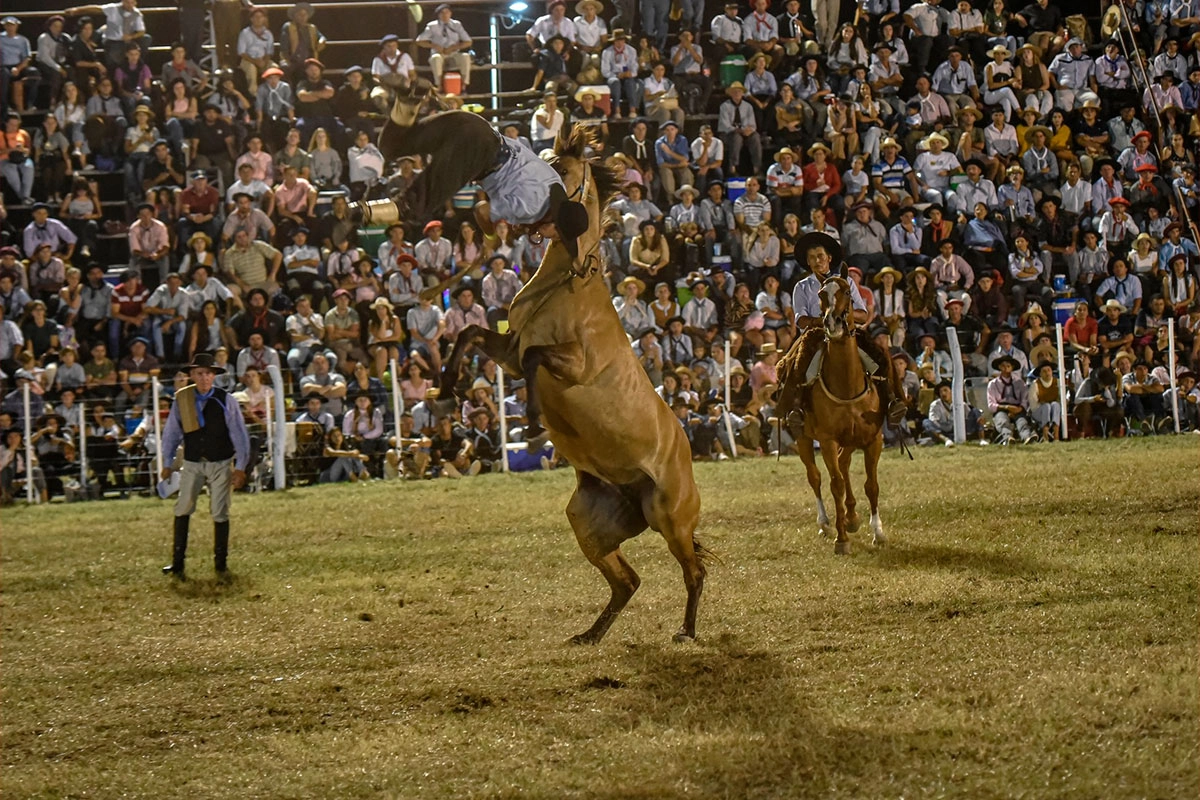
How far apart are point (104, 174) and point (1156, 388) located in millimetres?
13638

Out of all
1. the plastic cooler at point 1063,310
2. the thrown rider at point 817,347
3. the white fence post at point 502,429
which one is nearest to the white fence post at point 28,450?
the white fence post at point 502,429

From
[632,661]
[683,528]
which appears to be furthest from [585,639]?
[683,528]

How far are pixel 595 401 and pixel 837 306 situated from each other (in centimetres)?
328

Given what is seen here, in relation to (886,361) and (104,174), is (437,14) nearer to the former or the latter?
(104,174)

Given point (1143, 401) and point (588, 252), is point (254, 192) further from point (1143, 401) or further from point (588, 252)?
point (1143, 401)

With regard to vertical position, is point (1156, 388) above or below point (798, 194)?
below

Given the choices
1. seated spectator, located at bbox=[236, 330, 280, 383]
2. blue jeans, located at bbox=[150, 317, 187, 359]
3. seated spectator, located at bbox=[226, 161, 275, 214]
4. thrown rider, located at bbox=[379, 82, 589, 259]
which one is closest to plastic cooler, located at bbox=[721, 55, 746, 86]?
seated spectator, located at bbox=[226, 161, 275, 214]

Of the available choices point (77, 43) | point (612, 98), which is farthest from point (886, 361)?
point (77, 43)

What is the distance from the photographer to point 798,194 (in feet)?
60.5

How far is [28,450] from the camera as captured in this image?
1470 cm

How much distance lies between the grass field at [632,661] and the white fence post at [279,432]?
3.05 m

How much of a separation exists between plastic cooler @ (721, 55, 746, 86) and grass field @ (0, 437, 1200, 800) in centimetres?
966

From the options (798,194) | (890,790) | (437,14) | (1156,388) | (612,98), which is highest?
(437,14)

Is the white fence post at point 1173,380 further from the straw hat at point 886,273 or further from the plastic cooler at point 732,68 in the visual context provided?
the plastic cooler at point 732,68
